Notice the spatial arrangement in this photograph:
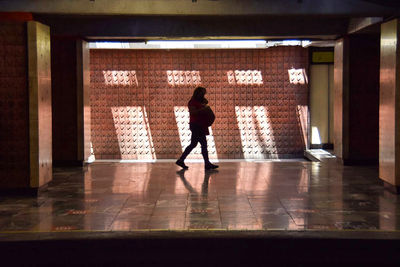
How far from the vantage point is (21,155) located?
9.95 metres

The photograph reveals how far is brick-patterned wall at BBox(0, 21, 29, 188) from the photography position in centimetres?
982

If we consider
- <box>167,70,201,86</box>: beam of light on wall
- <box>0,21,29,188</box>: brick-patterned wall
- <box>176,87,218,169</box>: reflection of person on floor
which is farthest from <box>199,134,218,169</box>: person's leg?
<box>0,21,29,188</box>: brick-patterned wall

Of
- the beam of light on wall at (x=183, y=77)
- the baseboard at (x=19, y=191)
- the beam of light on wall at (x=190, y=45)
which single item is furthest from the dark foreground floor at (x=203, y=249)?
the beam of light on wall at (x=190, y=45)

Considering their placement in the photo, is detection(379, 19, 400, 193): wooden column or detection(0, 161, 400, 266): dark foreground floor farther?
detection(379, 19, 400, 193): wooden column

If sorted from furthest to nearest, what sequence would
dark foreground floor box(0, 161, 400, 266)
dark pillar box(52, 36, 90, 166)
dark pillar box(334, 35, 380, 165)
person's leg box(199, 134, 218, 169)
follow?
dark pillar box(52, 36, 90, 166), dark pillar box(334, 35, 380, 165), person's leg box(199, 134, 218, 169), dark foreground floor box(0, 161, 400, 266)

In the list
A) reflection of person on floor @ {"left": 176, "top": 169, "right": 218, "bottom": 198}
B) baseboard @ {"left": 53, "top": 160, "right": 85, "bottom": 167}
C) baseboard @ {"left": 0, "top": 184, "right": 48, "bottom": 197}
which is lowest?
reflection of person on floor @ {"left": 176, "top": 169, "right": 218, "bottom": 198}

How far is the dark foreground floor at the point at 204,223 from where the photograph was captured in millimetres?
6871

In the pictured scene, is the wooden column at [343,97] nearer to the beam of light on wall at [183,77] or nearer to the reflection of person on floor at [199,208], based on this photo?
the reflection of person on floor at [199,208]

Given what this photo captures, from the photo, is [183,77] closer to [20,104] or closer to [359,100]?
[359,100]

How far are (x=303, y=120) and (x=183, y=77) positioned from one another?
11.9 feet

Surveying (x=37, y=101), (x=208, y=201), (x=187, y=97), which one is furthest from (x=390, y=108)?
(x=187, y=97)

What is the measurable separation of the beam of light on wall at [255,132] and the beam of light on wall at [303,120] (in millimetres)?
856

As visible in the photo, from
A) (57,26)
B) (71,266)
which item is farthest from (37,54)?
(71,266)

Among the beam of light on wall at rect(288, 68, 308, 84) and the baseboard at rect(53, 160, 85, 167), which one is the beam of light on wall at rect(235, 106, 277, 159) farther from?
the baseboard at rect(53, 160, 85, 167)
